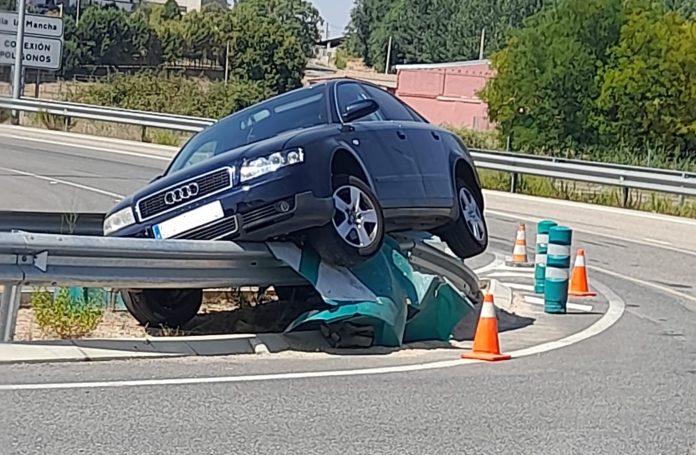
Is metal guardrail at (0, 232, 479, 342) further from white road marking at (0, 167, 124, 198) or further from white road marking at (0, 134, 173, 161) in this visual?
white road marking at (0, 134, 173, 161)

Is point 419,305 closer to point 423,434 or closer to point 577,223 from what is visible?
point 423,434

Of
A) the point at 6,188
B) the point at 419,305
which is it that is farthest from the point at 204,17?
the point at 419,305

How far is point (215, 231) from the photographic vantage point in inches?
376

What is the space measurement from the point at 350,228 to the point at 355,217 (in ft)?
0.54

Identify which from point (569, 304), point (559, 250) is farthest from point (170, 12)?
point (559, 250)

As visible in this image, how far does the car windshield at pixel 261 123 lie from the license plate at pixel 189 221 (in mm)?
1207

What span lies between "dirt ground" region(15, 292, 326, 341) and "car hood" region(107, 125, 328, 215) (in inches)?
39.2

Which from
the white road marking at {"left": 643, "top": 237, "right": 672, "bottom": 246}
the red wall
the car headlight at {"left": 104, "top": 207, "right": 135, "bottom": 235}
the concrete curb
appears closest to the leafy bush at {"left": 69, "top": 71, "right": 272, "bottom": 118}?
the red wall

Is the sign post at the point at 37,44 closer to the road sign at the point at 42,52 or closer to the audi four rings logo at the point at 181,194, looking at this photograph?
the road sign at the point at 42,52

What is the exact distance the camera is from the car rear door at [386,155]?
34.2 feet

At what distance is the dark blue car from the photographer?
31.0 ft

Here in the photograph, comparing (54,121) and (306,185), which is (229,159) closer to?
(306,185)

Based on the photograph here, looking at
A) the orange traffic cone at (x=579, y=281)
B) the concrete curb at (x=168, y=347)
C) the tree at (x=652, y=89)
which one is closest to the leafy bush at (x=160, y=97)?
the tree at (x=652, y=89)

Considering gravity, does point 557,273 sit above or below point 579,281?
above
